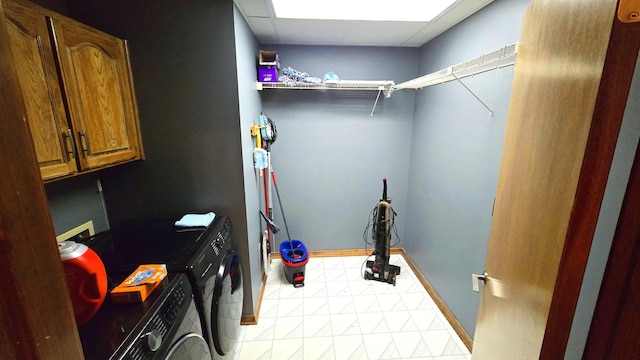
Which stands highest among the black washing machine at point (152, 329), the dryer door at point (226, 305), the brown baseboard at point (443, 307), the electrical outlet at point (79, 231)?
the electrical outlet at point (79, 231)

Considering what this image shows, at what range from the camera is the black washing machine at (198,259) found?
121cm

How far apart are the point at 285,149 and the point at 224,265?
157 cm

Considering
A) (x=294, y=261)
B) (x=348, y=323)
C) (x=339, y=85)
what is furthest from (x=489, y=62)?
(x=294, y=261)

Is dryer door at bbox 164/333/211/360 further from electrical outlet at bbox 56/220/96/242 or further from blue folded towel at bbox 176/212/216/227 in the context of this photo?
electrical outlet at bbox 56/220/96/242

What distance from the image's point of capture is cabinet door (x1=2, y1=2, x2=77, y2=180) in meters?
0.92

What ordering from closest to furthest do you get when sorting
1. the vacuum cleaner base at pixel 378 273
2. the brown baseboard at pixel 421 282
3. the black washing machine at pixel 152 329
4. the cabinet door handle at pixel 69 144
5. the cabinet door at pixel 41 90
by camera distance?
the black washing machine at pixel 152 329
the cabinet door at pixel 41 90
the cabinet door handle at pixel 69 144
the brown baseboard at pixel 421 282
the vacuum cleaner base at pixel 378 273

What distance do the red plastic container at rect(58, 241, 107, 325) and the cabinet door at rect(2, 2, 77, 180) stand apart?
395 mm

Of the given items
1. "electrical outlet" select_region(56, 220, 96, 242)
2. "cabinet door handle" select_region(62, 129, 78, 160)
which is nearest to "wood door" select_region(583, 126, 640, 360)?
"cabinet door handle" select_region(62, 129, 78, 160)

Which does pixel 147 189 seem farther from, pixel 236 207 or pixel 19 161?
pixel 19 161

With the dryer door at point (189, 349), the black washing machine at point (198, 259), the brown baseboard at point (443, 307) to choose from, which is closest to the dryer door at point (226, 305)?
the black washing machine at point (198, 259)

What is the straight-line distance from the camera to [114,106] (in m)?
1.42

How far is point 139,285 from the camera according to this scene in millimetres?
967

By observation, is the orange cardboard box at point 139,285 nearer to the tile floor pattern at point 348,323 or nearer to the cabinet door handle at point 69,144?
the cabinet door handle at point 69,144

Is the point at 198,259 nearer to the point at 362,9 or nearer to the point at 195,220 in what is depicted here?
the point at 195,220
